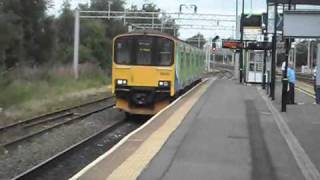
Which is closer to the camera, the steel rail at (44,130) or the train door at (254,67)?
the steel rail at (44,130)

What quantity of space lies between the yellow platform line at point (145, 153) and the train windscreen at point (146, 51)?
19.3 ft

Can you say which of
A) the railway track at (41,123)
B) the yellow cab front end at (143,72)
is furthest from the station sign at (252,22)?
the yellow cab front end at (143,72)

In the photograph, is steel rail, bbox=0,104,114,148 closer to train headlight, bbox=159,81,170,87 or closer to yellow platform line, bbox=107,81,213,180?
train headlight, bbox=159,81,170,87

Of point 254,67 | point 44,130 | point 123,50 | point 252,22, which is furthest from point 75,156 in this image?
point 252,22

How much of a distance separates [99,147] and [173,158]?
631 centimetres

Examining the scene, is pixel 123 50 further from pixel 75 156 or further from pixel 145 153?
pixel 145 153

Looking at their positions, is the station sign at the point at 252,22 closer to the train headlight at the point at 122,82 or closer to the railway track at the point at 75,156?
the train headlight at the point at 122,82

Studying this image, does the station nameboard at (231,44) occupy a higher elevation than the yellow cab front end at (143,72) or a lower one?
higher

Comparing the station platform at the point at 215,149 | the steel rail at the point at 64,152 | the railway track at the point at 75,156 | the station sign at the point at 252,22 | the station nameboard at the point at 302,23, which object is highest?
the station sign at the point at 252,22

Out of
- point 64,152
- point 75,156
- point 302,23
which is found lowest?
point 75,156

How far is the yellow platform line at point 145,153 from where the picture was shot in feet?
33.5

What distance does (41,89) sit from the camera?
36281 mm

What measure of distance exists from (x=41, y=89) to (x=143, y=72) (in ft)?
42.9

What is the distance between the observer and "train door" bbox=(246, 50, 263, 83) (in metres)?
47.2
